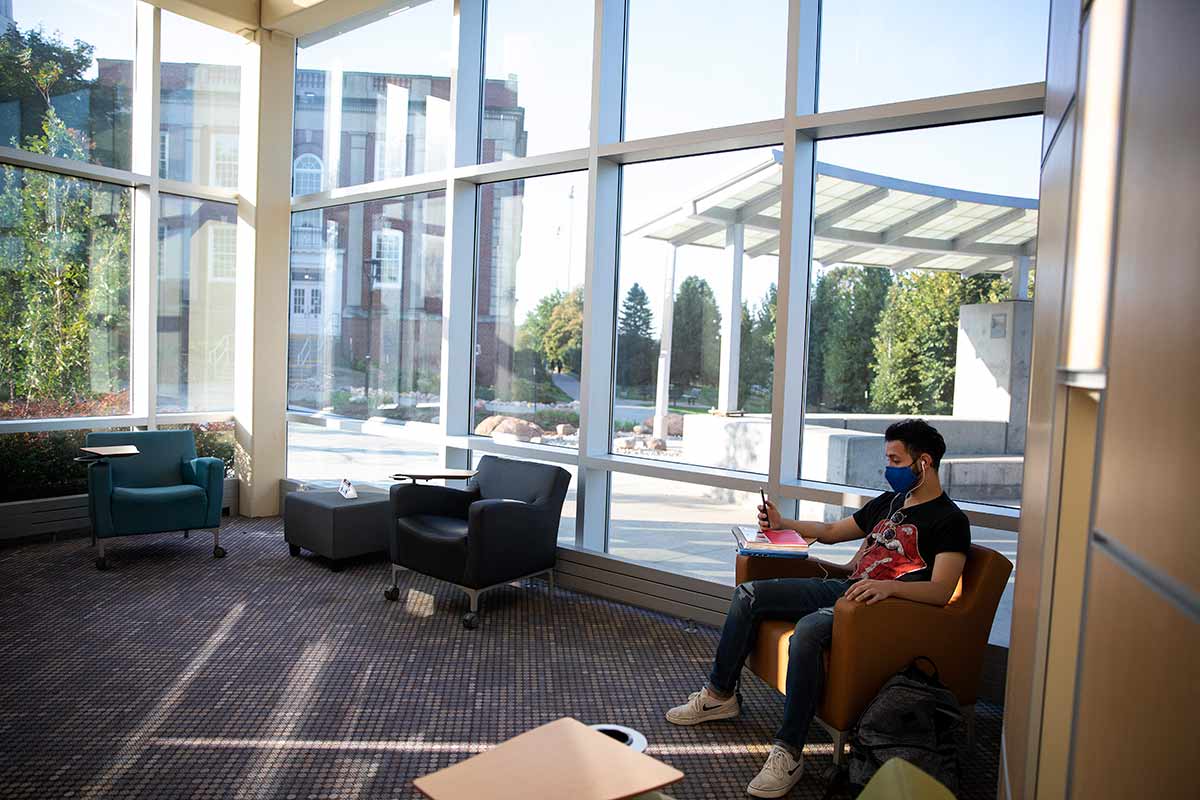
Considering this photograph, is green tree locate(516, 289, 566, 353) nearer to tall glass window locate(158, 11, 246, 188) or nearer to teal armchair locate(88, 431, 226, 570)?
teal armchair locate(88, 431, 226, 570)

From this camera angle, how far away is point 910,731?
114 inches

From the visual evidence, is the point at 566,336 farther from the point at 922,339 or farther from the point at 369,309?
the point at 922,339

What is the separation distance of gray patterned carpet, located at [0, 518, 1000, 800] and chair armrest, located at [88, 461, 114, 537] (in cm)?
27

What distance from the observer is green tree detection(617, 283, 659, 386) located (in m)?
5.36

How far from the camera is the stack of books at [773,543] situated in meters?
→ 3.63

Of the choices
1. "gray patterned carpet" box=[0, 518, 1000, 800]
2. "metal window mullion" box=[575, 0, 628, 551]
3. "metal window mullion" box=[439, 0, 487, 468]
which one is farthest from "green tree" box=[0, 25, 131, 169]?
"metal window mullion" box=[575, 0, 628, 551]

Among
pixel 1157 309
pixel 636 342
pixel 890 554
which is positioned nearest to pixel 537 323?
pixel 636 342

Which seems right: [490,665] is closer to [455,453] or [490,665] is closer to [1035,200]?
[455,453]

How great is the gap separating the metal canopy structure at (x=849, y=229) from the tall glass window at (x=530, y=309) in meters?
0.61

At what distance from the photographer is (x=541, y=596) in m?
5.30

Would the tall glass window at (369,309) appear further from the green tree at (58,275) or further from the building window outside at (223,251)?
the green tree at (58,275)

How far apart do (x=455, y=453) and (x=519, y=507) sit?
164cm

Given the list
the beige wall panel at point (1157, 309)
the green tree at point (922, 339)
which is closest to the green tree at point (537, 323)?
the green tree at point (922, 339)

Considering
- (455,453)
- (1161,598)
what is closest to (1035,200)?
(1161,598)
